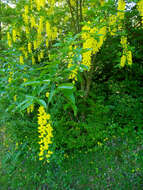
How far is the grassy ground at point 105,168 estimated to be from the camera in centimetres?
266

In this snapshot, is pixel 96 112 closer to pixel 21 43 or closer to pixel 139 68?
pixel 139 68

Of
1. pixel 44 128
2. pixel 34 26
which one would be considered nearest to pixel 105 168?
pixel 44 128

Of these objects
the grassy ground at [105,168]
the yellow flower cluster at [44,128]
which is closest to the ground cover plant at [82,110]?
the grassy ground at [105,168]

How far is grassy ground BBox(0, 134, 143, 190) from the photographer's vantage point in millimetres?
2656

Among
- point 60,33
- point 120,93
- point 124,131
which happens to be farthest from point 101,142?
point 60,33

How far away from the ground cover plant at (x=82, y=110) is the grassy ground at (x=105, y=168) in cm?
2

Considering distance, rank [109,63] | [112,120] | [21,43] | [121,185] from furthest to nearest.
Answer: [21,43], [109,63], [112,120], [121,185]

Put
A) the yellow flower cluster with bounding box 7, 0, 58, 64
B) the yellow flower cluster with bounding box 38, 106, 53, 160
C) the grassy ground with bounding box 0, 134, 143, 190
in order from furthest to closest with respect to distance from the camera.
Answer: the yellow flower cluster with bounding box 7, 0, 58, 64 < the grassy ground with bounding box 0, 134, 143, 190 < the yellow flower cluster with bounding box 38, 106, 53, 160

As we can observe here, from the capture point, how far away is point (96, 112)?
3.63 metres

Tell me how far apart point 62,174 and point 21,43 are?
3863 millimetres

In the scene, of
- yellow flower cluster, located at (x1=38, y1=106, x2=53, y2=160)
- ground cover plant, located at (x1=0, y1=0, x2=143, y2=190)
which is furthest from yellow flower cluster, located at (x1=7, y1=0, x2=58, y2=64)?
yellow flower cluster, located at (x1=38, y1=106, x2=53, y2=160)

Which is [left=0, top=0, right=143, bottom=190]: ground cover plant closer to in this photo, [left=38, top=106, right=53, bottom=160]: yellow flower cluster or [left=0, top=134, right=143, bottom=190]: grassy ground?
[left=0, top=134, right=143, bottom=190]: grassy ground

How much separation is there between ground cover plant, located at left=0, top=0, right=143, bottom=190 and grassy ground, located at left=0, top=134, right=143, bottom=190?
0.05 ft

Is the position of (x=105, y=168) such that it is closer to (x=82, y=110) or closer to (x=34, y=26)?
(x=82, y=110)
